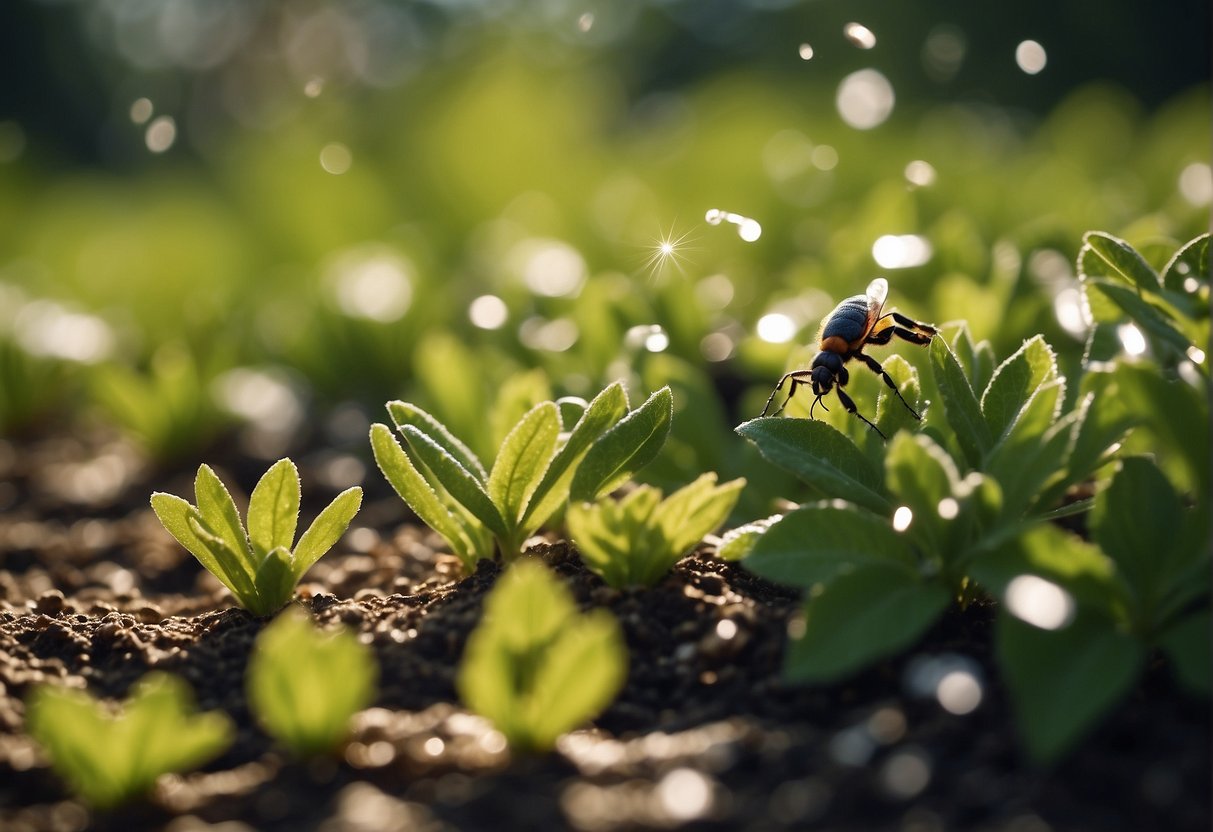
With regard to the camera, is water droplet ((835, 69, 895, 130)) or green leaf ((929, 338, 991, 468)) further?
water droplet ((835, 69, 895, 130))

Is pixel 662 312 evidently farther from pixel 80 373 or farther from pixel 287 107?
pixel 287 107

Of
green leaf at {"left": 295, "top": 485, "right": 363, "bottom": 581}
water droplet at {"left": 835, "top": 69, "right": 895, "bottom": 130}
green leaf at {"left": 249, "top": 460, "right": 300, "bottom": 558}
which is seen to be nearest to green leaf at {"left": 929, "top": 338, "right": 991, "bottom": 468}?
green leaf at {"left": 295, "top": 485, "right": 363, "bottom": 581}

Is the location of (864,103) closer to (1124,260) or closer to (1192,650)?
(1124,260)

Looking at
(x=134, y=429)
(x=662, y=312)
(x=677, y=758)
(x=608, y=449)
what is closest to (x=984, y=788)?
(x=677, y=758)

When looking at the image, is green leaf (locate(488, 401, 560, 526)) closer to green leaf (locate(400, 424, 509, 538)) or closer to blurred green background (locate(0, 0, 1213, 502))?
green leaf (locate(400, 424, 509, 538))

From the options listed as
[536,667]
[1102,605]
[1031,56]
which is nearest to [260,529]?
[536,667]

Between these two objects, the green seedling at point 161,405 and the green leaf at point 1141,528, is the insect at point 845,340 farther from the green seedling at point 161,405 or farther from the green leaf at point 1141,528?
the green seedling at point 161,405
